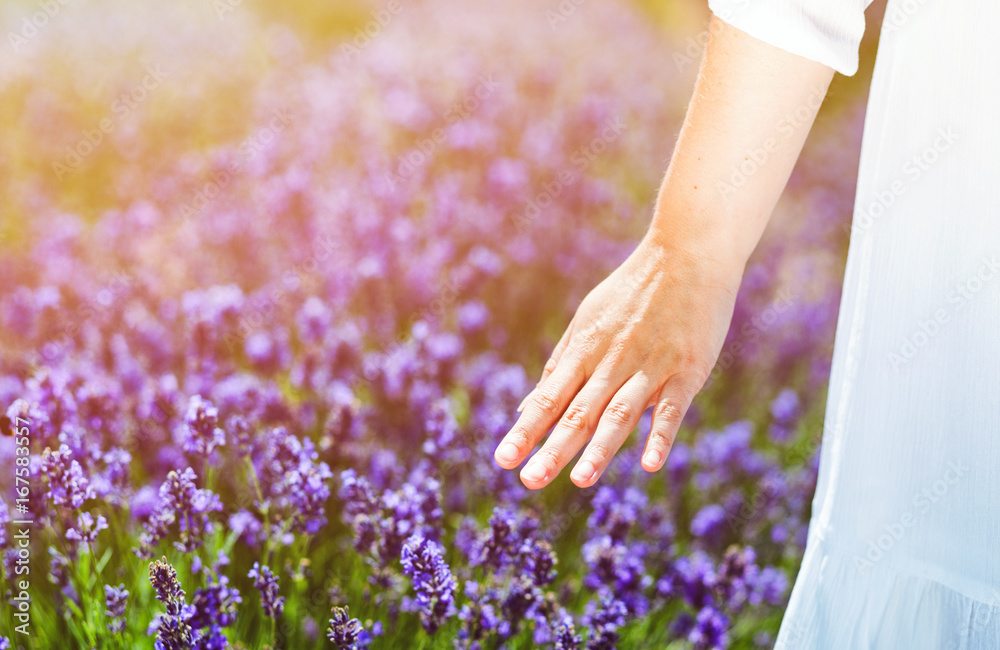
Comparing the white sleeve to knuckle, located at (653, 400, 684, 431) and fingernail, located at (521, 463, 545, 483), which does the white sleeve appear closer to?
knuckle, located at (653, 400, 684, 431)

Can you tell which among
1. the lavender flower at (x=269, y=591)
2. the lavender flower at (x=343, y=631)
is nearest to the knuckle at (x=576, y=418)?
the lavender flower at (x=343, y=631)

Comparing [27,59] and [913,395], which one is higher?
[27,59]

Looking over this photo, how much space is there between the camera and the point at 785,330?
11.1ft

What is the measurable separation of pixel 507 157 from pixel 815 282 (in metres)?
1.67

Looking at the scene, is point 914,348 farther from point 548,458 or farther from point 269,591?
point 269,591

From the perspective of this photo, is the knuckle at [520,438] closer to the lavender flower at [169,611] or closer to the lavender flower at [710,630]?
the lavender flower at [169,611]

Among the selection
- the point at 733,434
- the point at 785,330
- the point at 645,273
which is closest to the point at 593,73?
the point at 785,330

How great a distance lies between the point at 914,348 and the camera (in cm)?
126

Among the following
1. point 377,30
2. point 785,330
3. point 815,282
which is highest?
point 377,30

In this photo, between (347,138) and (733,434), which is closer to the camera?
(733,434)

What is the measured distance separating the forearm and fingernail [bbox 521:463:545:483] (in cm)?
42

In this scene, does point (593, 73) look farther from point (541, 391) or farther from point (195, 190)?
point (541, 391)

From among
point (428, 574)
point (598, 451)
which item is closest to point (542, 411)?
point (598, 451)

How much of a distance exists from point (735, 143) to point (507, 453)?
0.58 m
